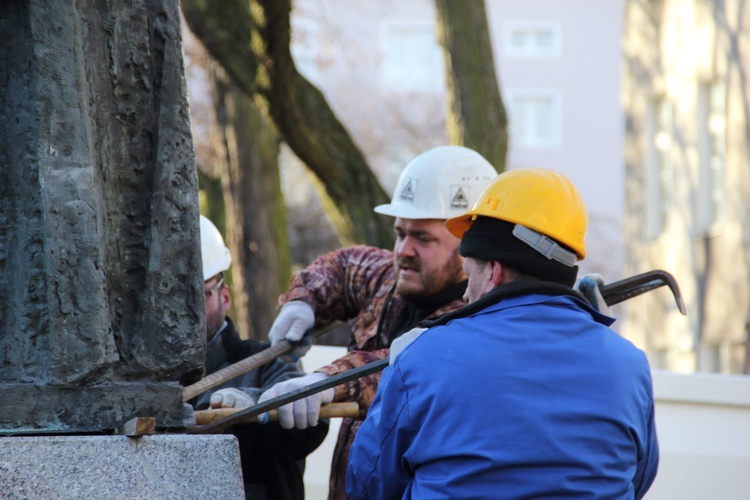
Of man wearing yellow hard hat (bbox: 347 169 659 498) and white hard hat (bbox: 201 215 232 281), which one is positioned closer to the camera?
man wearing yellow hard hat (bbox: 347 169 659 498)

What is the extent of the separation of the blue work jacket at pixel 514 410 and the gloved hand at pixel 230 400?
94 centimetres

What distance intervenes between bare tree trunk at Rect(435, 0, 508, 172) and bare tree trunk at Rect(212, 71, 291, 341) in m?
2.13

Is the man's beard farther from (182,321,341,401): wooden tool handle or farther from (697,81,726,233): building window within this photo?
(697,81,726,233): building window

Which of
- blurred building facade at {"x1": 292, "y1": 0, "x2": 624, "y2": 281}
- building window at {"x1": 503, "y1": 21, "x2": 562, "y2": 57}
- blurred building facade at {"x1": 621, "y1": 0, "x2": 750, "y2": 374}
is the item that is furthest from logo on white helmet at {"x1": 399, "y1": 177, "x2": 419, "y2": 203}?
building window at {"x1": 503, "y1": 21, "x2": 562, "y2": 57}

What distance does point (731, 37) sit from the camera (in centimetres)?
1585

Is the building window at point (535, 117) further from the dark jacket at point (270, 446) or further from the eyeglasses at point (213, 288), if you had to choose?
the dark jacket at point (270, 446)

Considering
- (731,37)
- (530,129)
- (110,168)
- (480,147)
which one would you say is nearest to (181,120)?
(110,168)

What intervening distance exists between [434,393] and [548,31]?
3290cm

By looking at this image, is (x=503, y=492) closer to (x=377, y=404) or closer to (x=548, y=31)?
(x=377, y=404)

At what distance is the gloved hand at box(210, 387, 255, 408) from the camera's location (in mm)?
4203

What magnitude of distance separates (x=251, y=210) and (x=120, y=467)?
790cm

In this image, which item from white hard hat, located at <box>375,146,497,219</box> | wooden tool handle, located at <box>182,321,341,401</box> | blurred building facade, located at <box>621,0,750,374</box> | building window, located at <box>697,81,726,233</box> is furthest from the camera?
building window, located at <box>697,81,726,233</box>

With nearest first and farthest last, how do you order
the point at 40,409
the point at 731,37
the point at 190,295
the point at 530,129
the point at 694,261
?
1. the point at 40,409
2. the point at 190,295
3. the point at 731,37
4. the point at 694,261
5. the point at 530,129

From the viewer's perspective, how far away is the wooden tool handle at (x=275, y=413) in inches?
154
